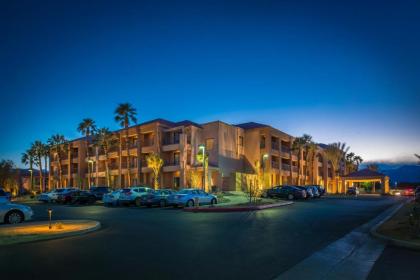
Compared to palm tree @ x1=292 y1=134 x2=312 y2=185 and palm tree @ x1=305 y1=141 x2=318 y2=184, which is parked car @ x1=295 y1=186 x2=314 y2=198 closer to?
palm tree @ x1=292 y1=134 x2=312 y2=185

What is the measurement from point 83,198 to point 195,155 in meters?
17.5

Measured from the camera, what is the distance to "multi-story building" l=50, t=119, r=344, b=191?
51.2 meters

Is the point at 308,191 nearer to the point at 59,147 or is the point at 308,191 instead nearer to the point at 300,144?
the point at 300,144

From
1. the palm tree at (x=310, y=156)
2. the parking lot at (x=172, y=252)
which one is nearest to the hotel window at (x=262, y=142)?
the palm tree at (x=310, y=156)

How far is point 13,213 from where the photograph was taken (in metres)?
18.0

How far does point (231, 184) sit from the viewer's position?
172 ft

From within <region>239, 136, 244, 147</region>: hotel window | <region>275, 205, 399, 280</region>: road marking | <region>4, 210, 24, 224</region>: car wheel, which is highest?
<region>239, 136, 244, 147</region>: hotel window

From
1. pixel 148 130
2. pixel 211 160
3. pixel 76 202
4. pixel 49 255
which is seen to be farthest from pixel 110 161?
pixel 49 255

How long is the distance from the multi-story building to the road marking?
35325mm

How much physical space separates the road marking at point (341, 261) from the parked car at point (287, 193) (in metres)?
27.7

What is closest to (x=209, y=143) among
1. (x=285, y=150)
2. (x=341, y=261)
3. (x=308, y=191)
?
(x=308, y=191)

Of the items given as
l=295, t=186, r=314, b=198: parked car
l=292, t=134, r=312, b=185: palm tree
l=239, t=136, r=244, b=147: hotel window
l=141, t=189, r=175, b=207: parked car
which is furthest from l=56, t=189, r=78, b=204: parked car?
l=292, t=134, r=312, b=185: palm tree

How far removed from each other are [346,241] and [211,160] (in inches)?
1555

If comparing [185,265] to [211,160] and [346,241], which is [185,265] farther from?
[211,160]
